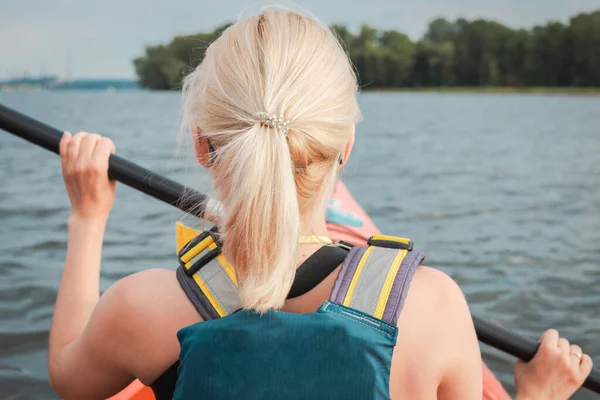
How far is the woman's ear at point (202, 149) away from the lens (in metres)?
1.38

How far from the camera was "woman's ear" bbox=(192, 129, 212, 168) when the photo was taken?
1380 millimetres

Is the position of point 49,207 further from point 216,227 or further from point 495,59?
point 495,59

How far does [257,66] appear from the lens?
1224 mm

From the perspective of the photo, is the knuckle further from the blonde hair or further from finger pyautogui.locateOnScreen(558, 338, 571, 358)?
the blonde hair

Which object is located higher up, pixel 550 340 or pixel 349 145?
pixel 349 145

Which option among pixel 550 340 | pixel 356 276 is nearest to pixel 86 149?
pixel 356 276

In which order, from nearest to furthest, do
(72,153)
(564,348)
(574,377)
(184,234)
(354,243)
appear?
(184,234) < (72,153) < (574,377) < (564,348) < (354,243)

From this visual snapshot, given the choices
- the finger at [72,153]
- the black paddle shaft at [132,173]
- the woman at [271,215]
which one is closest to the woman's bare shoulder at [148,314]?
the woman at [271,215]

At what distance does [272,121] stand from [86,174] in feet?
2.27

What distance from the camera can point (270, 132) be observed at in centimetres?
119

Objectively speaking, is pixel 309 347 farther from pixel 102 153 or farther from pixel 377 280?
pixel 102 153

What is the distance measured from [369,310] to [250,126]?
390 millimetres

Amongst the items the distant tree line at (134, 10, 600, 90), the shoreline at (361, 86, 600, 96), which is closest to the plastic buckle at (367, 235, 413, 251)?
the shoreline at (361, 86, 600, 96)

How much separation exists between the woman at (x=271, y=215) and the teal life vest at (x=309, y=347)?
1.2 inches
